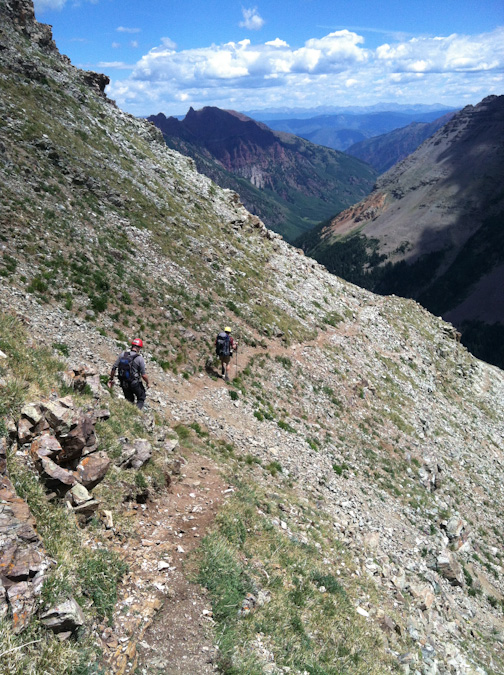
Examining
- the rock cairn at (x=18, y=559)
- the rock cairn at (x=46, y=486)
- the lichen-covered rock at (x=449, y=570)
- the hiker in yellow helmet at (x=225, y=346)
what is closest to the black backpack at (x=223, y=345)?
the hiker in yellow helmet at (x=225, y=346)

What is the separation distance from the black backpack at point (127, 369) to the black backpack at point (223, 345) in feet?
31.7

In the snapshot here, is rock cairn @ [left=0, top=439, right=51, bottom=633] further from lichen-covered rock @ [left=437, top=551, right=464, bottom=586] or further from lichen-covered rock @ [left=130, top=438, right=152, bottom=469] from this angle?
lichen-covered rock @ [left=437, top=551, right=464, bottom=586]

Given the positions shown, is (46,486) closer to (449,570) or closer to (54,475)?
(54,475)

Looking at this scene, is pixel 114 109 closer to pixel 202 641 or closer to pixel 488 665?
pixel 202 641

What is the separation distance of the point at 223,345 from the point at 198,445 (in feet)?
29.2

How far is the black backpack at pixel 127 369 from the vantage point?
15797 mm

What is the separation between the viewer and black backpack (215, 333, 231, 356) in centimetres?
2514

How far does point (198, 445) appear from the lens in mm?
17594

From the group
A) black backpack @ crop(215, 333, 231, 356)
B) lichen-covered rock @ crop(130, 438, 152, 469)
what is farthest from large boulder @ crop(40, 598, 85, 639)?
black backpack @ crop(215, 333, 231, 356)

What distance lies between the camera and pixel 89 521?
9008mm

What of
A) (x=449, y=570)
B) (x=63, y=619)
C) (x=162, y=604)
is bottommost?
(x=449, y=570)

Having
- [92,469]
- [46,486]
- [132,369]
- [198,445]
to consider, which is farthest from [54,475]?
[198,445]

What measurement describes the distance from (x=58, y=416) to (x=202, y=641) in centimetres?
597

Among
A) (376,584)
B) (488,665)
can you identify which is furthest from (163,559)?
(488,665)
